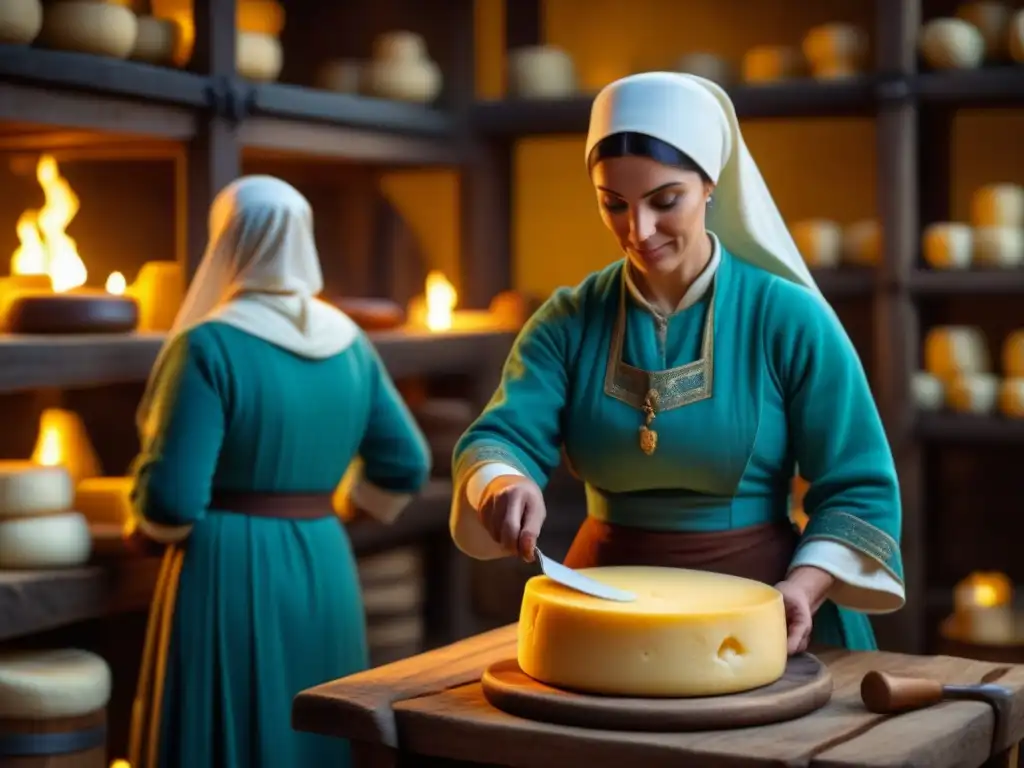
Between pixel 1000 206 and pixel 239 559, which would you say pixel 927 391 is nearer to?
pixel 1000 206

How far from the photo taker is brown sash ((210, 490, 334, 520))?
3.50 metres

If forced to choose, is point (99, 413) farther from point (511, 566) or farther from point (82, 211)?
point (511, 566)

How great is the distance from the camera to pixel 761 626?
6.50ft

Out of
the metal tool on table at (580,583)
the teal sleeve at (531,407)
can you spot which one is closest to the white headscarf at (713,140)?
the teal sleeve at (531,407)

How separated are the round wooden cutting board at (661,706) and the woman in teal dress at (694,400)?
214mm

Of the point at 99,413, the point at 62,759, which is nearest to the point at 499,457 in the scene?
the point at 62,759

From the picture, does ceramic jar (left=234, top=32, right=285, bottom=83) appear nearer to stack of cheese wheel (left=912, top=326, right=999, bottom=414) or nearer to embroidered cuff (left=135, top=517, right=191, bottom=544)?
embroidered cuff (left=135, top=517, right=191, bottom=544)

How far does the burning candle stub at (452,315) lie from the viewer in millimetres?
5254

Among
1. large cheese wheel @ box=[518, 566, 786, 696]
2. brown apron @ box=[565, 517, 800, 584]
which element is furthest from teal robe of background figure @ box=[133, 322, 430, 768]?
large cheese wheel @ box=[518, 566, 786, 696]

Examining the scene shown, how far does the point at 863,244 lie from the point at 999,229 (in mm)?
434

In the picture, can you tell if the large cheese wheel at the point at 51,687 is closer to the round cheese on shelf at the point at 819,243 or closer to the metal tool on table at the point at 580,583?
the metal tool on table at the point at 580,583

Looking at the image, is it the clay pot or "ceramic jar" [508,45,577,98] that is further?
"ceramic jar" [508,45,577,98]

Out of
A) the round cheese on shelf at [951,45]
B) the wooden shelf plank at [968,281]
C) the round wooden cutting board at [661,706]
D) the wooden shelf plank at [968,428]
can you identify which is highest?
the round cheese on shelf at [951,45]

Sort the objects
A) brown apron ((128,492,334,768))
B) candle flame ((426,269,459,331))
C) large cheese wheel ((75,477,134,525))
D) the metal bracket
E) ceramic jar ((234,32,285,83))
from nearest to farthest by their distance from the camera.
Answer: brown apron ((128,492,334,768)), large cheese wheel ((75,477,134,525)), the metal bracket, ceramic jar ((234,32,285,83)), candle flame ((426,269,459,331))
